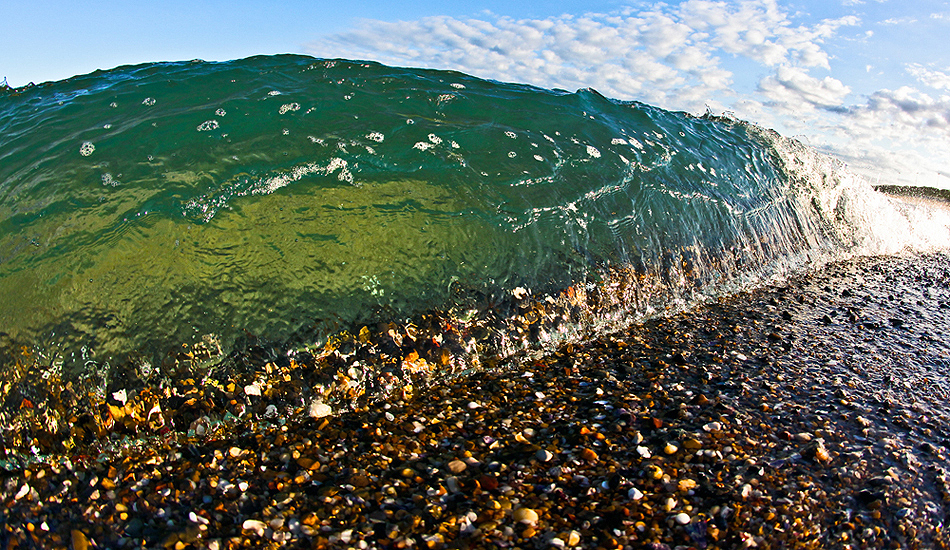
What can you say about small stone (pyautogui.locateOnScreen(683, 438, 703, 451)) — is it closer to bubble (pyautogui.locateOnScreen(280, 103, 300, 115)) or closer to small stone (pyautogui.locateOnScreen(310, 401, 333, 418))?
small stone (pyautogui.locateOnScreen(310, 401, 333, 418))

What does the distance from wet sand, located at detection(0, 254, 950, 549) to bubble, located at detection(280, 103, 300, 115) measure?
5077 mm

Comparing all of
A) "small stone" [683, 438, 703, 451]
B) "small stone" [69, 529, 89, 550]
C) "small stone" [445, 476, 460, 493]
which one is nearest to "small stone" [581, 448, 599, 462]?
"small stone" [683, 438, 703, 451]

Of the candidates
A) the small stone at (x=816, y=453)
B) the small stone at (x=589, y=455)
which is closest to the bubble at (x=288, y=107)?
the small stone at (x=589, y=455)

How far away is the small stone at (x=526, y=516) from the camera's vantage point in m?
2.81

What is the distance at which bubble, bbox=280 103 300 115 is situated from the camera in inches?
299

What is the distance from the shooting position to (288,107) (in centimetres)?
773

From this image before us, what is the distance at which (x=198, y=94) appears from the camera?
7.97m

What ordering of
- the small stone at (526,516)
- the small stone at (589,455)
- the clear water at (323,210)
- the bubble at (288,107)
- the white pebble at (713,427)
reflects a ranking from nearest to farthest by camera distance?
the small stone at (526,516) → the small stone at (589,455) → the white pebble at (713,427) → the clear water at (323,210) → the bubble at (288,107)

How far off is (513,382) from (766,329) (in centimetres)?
362

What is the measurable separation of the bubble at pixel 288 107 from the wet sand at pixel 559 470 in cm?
508

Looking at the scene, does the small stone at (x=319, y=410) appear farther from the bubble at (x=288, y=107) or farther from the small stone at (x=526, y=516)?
the bubble at (x=288, y=107)

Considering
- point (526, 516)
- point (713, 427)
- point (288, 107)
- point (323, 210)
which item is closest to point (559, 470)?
point (526, 516)

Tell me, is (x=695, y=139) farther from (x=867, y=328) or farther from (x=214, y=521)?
(x=214, y=521)

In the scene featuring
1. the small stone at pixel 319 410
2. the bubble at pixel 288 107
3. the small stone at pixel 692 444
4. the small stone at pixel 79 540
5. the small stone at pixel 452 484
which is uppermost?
the bubble at pixel 288 107
